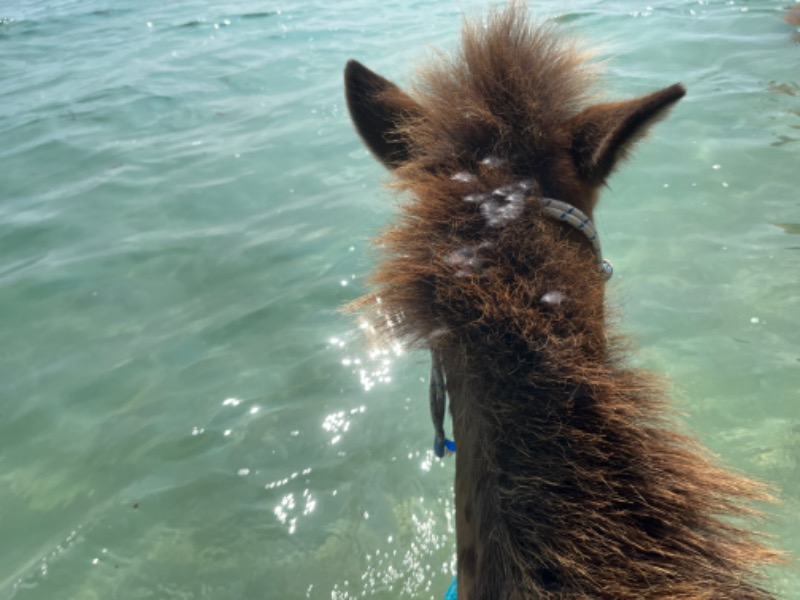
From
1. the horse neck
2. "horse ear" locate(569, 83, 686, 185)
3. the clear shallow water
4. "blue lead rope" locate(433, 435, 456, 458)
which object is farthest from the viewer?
the clear shallow water

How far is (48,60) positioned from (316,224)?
29.8ft

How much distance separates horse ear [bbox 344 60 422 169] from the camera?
85.5 inches

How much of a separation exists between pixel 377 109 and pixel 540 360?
44.3 inches

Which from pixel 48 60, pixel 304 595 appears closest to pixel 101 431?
pixel 304 595

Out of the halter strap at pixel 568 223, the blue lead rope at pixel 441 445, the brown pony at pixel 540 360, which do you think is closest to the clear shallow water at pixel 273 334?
the halter strap at pixel 568 223

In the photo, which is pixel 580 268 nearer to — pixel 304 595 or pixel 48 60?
pixel 304 595

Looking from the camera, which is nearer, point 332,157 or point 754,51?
point 332,157

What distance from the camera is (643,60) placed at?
8.88 m

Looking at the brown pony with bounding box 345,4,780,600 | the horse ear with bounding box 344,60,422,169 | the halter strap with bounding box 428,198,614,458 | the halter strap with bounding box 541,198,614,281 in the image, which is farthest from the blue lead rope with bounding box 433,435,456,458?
the horse ear with bounding box 344,60,422,169

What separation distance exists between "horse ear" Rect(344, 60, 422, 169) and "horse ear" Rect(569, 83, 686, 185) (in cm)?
57

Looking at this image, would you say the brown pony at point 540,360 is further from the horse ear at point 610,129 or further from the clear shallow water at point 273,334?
the clear shallow water at point 273,334

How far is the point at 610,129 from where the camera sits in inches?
71.8

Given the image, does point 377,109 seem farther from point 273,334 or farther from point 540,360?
point 273,334

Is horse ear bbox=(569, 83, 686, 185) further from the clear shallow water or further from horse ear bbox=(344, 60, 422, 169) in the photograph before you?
horse ear bbox=(344, 60, 422, 169)
